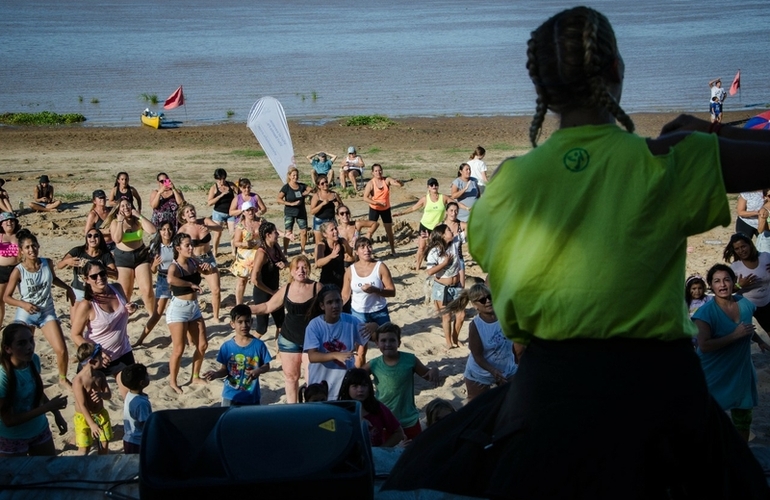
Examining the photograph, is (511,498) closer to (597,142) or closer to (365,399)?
(597,142)

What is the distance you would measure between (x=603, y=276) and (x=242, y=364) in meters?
6.52

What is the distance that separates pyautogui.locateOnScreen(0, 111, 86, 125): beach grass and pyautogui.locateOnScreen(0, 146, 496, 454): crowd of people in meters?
20.8

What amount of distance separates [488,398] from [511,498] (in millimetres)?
410

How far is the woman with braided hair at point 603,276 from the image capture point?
2.04 metres

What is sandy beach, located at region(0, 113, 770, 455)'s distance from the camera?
9.91m

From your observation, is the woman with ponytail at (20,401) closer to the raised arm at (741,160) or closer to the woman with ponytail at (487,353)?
the woman with ponytail at (487,353)

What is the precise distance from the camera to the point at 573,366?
211 centimetres

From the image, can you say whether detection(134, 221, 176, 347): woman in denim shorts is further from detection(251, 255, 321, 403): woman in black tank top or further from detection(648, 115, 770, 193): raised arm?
detection(648, 115, 770, 193): raised arm

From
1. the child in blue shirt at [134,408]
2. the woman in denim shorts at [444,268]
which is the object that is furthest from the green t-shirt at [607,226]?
the woman in denim shorts at [444,268]

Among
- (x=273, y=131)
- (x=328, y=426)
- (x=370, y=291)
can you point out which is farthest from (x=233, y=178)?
(x=328, y=426)

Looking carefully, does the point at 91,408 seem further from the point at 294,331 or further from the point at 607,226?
the point at 607,226

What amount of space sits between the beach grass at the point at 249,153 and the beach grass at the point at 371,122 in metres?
6.11

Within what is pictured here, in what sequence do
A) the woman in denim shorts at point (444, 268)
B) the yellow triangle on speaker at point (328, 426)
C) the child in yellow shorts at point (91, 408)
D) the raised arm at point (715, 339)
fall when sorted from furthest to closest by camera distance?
the woman in denim shorts at point (444, 268), the child in yellow shorts at point (91, 408), the raised arm at point (715, 339), the yellow triangle on speaker at point (328, 426)

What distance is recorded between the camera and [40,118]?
111 feet
